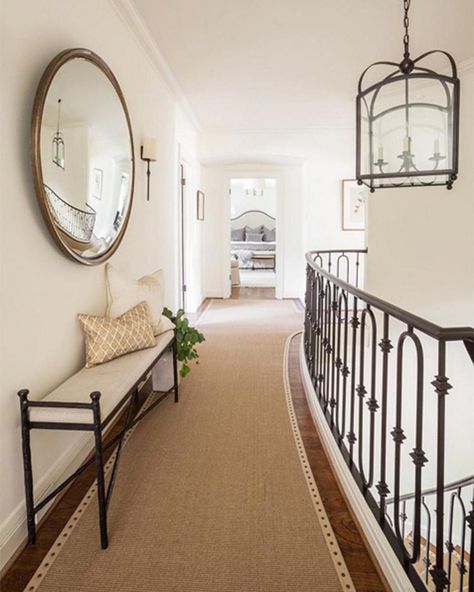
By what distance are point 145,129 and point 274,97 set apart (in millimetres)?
1937

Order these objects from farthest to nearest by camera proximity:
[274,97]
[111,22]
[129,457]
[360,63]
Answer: [274,97] → [360,63] → [111,22] → [129,457]

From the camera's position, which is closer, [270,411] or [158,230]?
[270,411]

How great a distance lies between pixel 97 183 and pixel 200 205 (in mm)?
4622

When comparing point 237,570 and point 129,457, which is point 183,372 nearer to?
point 129,457

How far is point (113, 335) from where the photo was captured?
2.37 metres

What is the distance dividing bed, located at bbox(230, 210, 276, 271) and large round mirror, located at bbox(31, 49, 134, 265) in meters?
9.02

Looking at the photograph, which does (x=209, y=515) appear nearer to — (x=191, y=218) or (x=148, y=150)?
(x=148, y=150)

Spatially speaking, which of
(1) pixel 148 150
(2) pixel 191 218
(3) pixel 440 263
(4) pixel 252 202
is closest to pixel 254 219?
(4) pixel 252 202

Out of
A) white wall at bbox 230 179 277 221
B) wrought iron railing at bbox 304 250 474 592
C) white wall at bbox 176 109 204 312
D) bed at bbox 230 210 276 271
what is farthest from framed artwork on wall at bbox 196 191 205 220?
white wall at bbox 230 179 277 221

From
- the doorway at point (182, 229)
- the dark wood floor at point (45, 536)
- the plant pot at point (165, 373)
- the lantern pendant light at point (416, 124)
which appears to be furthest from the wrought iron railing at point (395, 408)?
the doorway at point (182, 229)

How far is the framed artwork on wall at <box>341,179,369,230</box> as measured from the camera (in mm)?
7250

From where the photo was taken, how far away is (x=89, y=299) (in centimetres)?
249

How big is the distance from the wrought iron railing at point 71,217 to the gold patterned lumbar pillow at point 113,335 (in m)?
0.44

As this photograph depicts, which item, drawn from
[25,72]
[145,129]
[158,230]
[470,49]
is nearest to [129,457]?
[25,72]
